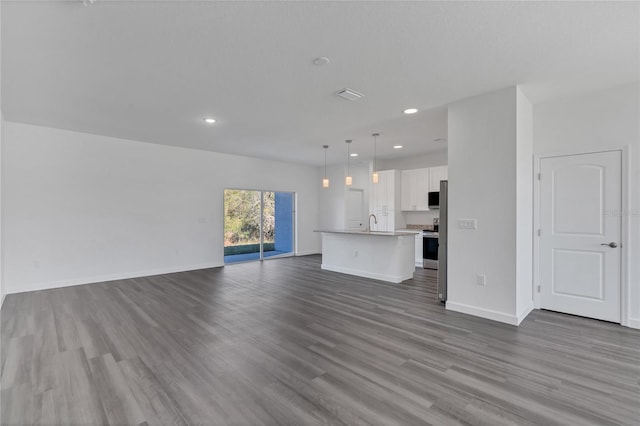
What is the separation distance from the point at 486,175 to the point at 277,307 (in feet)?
10.6

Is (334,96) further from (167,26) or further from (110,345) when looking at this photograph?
(110,345)

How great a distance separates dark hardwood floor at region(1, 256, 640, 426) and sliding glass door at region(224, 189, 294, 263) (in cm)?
358

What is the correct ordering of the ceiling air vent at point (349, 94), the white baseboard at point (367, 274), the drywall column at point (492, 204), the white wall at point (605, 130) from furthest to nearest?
1. the white baseboard at point (367, 274)
2. the ceiling air vent at point (349, 94)
3. the drywall column at point (492, 204)
4. the white wall at point (605, 130)

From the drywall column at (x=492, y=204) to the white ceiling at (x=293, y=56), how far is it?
34 centimetres

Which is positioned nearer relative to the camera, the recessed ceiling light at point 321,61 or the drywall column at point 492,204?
the recessed ceiling light at point 321,61

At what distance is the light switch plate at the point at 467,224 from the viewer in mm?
3702

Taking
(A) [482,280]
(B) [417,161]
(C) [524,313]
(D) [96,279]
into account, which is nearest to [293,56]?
(A) [482,280]

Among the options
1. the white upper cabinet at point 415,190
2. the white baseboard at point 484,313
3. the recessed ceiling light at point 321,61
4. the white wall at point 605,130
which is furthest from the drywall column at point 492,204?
the white upper cabinet at point 415,190

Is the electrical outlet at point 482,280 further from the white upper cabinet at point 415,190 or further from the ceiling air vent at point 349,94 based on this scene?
the white upper cabinet at point 415,190

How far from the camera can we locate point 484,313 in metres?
3.60

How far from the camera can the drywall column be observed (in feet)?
11.2

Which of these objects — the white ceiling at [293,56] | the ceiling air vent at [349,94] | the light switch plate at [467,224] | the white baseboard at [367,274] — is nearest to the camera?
the white ceiling at [293,56]

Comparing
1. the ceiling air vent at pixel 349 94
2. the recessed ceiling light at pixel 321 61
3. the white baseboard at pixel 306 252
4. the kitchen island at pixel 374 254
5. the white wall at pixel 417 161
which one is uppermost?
the recessed ceiling light at pixel 321 61

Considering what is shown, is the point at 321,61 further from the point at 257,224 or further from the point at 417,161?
the point at 257,224
